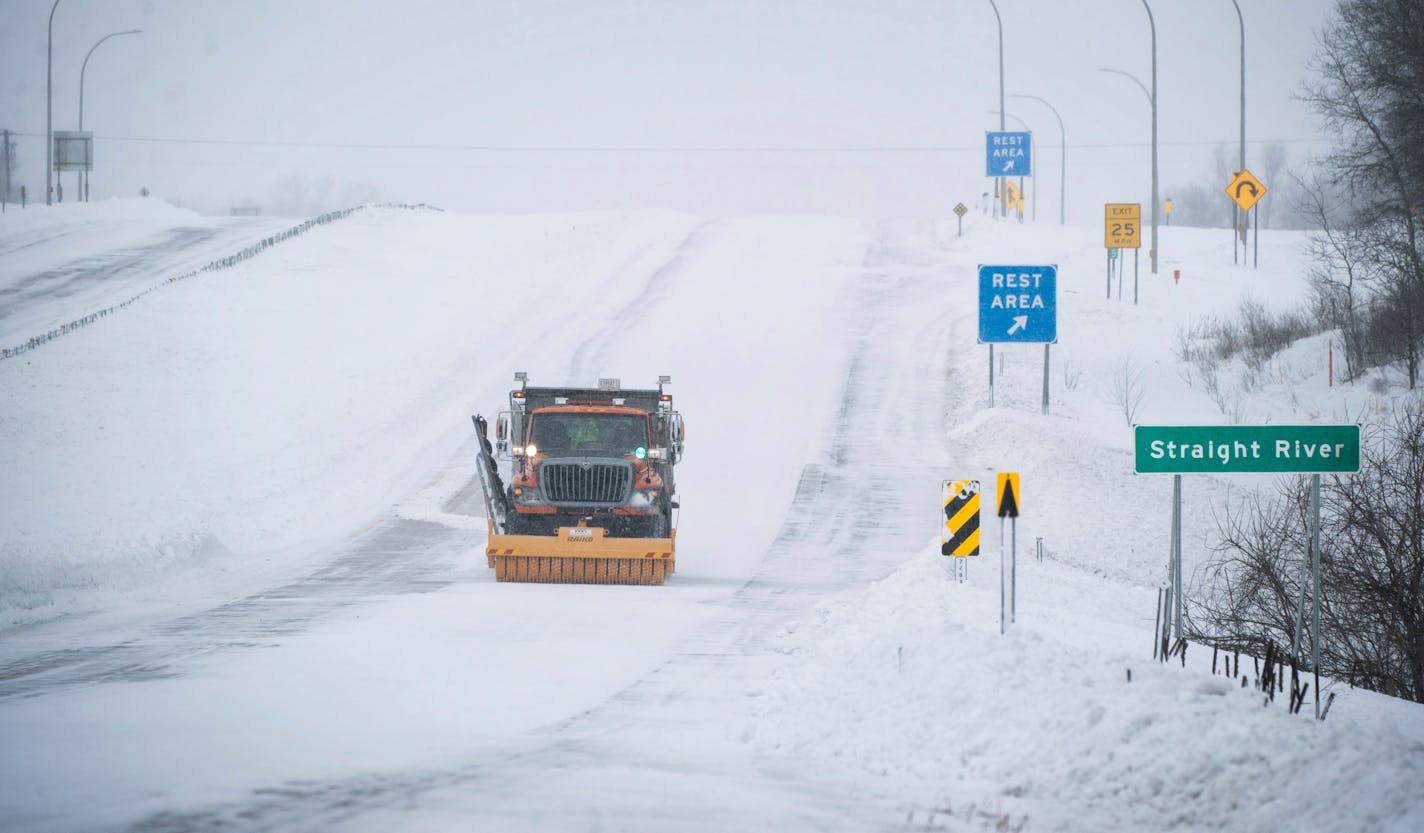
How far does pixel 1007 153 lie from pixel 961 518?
47.7m

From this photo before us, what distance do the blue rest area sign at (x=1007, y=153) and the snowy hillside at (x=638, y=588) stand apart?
4.42 m

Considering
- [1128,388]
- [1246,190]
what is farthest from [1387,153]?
[1246,190]

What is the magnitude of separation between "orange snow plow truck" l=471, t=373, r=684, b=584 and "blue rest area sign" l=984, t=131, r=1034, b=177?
143 ft

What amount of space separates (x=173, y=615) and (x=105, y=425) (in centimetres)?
1644

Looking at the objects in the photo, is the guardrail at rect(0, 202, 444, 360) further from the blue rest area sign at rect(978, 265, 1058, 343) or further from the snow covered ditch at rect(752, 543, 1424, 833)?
the snow covered ditch at rect(752, 543, 1424, 833)

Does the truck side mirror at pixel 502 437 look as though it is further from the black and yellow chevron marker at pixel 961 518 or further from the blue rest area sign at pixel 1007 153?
the blue rest area sign at pixel 1007 153

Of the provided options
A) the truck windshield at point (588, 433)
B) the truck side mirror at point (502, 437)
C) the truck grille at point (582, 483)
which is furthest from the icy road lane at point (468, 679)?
the truck windshield at point (588, 433)

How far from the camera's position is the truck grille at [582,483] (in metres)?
18.5

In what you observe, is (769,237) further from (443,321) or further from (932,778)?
(932,778)

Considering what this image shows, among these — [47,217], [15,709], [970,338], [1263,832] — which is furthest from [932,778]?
[47,217]

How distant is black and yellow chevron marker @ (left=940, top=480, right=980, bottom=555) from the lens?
15.9 metres

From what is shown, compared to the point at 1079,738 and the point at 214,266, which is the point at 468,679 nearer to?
the point at 1079,738

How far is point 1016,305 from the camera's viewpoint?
87.2ft

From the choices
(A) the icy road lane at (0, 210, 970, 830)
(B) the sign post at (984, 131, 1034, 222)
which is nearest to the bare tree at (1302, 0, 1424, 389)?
(A) the icy road lane at (0, 210, 970, 830)
